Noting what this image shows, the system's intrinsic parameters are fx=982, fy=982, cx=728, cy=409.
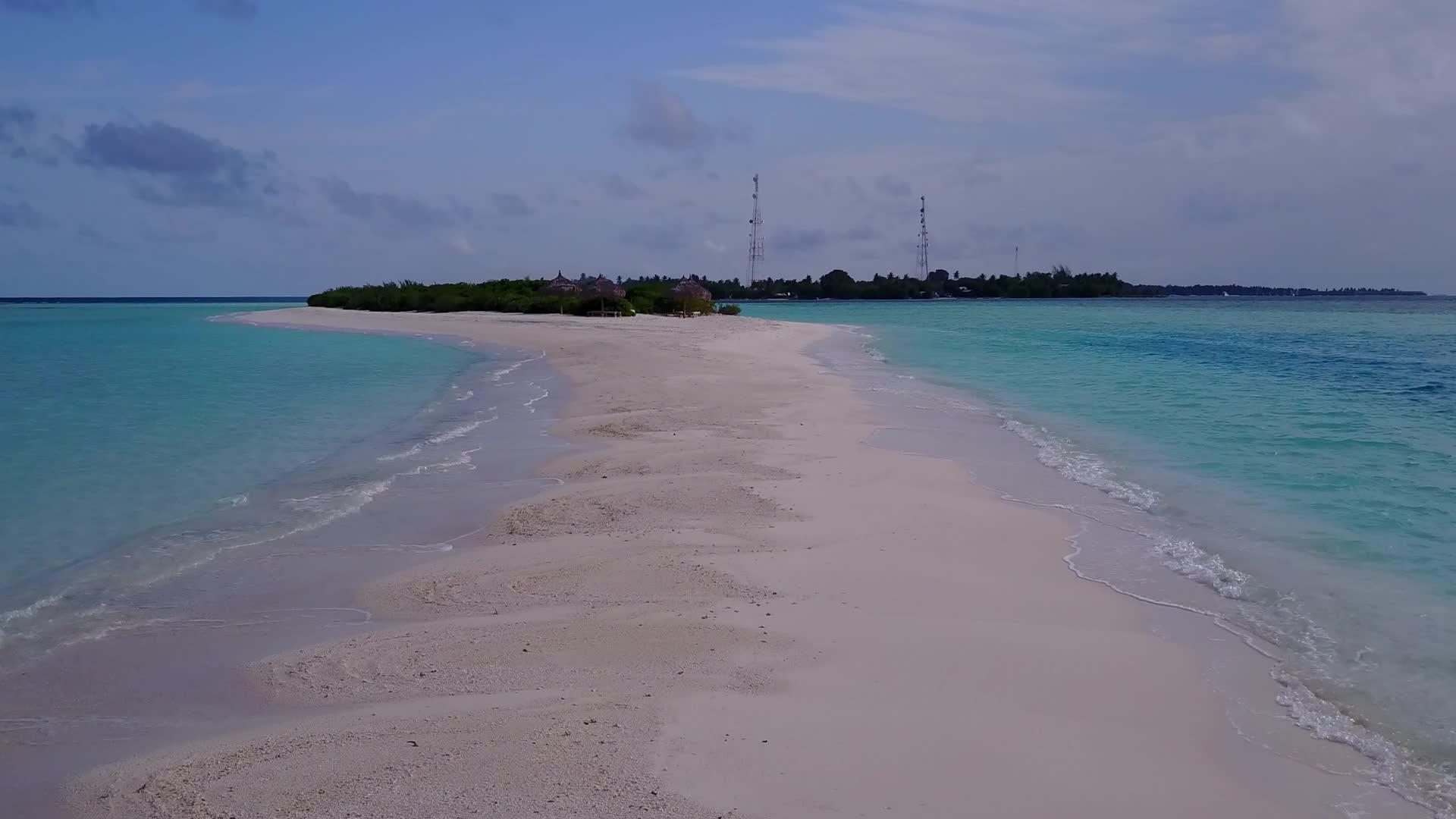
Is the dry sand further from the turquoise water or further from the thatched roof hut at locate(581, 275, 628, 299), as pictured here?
the thatched roof hut at locate(581, 275, 628, 299)

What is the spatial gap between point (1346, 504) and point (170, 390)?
58.7ft

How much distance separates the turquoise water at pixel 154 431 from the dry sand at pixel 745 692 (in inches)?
107

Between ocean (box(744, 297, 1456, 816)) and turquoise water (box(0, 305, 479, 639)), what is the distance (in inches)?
268

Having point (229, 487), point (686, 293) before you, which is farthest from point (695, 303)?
point (229, 487)

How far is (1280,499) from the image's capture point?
8.55m

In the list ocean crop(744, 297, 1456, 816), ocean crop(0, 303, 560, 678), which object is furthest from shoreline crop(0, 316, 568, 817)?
ocean crop(744, 297, 1456, 816)

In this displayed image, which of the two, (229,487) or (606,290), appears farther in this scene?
(606,290)

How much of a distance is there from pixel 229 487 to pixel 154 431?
173 inches

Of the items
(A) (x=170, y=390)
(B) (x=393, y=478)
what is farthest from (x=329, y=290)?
(B) (x=393, y=478)

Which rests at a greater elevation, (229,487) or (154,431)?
(154,431)

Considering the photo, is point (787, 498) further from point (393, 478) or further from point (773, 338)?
point (773, 338)

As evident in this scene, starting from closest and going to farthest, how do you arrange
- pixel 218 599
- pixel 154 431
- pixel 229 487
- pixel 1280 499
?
pixel 218 599 < pixel 1280 499 < pixel 229 487 < pixel 154 431

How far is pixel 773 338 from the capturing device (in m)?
32.2

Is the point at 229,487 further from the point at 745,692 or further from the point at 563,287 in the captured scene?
the point at 563,287
